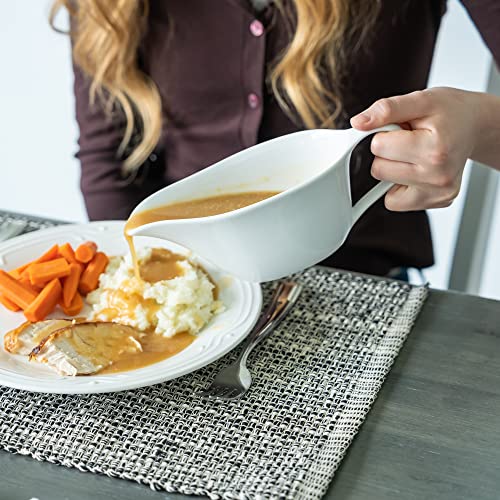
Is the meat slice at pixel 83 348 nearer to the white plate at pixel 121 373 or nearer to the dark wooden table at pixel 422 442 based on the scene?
the white plate at pixel 121 373

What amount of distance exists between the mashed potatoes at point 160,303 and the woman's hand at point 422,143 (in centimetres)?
27

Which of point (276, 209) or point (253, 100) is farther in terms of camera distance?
point (253, 100)

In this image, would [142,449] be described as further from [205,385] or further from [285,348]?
[285,348]

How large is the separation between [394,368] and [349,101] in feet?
2.15

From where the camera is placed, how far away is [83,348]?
0.94 metres

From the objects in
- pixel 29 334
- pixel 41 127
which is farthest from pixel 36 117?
pixel 29 334

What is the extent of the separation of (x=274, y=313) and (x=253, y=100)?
54 cm

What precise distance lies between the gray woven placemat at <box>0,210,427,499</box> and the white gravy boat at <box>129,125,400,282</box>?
132 mm

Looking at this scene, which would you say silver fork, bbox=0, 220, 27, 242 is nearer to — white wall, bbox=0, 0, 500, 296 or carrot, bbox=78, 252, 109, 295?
carrot, bbox=78, 252, 109, 295

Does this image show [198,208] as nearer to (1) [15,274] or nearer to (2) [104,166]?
(1) [15,274]

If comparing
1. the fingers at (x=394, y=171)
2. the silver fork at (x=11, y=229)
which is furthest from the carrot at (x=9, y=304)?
the fingers at (x=394, y=171)

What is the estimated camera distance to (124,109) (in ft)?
5.24

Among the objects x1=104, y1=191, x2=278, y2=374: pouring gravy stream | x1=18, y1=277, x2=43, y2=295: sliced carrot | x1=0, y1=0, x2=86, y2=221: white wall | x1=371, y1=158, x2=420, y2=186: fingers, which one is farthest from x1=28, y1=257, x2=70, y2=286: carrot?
x1=0, y1=0, x2=86, y2=221: white wall

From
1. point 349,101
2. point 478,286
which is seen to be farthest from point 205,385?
point 478,286
